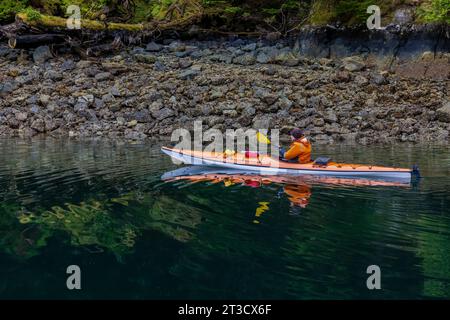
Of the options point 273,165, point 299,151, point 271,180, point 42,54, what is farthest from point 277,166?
point 42,54

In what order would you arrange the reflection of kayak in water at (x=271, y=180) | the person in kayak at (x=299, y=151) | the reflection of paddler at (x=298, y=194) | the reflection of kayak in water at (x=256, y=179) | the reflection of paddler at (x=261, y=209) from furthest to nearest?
the person in kayak at (x=299, y=151) → the reflection of kayak in water at (x=256, y=179) → the reflection of kayak in water at (x=271, y=180) → the reflection of paddler at (x=298, y=194) → the reflection of paddler at (x=261, y=209)

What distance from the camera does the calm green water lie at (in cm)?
591

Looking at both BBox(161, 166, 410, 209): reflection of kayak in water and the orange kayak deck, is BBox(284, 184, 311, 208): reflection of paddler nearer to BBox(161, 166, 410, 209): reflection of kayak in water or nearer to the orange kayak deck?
BBox(161, 166, 410, 209): reflection of kayak in water

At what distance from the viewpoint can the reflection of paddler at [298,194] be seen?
9.76 meters

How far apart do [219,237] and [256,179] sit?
499 cm

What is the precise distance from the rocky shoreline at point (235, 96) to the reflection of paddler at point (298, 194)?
8.74 metres

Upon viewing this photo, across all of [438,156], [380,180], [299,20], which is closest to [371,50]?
[299,20]

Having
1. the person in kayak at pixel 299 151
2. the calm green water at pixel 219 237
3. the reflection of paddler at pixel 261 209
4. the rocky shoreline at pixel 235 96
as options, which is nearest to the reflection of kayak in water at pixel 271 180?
the calm green water at pixel 219 237

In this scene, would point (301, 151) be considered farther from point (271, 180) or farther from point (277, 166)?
point (271, 180)

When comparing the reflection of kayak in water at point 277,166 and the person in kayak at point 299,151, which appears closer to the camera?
the reflection of kayak in water at point 277,166

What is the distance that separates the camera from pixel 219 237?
7.58 metres

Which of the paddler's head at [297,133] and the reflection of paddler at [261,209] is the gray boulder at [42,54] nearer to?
the paddler's head at [297,133]

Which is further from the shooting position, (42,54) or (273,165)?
(42,54)

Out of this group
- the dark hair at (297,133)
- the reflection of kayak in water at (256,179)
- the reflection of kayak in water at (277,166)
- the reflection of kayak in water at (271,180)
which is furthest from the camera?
the dark hair at (297,133)
